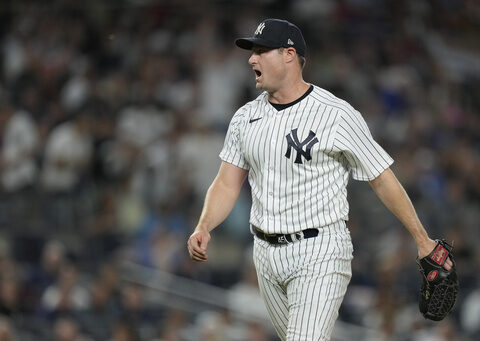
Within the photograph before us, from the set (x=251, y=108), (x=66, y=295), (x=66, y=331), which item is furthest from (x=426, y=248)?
(x=66, y=295)

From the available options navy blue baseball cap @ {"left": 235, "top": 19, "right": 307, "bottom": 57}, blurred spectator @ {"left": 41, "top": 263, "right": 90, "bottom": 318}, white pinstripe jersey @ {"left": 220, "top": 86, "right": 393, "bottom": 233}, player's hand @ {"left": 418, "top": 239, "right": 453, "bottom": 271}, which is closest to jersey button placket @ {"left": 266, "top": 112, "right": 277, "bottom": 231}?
white pinstripe jersey @ {"left": 220, "top": 86, "right": 393, "bottom": 233}

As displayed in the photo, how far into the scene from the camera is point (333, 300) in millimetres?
A: 4473

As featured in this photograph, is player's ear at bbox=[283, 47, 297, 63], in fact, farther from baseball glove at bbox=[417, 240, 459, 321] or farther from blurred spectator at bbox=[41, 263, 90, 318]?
blurred spectator at bbox=[41, 263, 90, 318]

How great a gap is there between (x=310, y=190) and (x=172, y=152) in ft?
18.1

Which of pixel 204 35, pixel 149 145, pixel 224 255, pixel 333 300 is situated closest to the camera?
pixel 333 300

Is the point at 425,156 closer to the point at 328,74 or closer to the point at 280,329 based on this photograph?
the point at 328,74

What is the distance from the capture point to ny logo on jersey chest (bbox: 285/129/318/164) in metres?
4.45

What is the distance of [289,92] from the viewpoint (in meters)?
4.59

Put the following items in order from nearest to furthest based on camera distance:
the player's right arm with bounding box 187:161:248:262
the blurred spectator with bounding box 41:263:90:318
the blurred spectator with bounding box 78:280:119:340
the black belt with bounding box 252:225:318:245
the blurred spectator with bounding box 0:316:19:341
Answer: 1. the black belt with bounding box 252:225:318:245
2. the player's right arm with bounding box 187:161:248:262
3. the blurred spectator with bounding box 0:316:19:341
4. the blurred spectator with bounding box 78:280:119:340
5. the blurred spectator with bounding box 41:263:90:318

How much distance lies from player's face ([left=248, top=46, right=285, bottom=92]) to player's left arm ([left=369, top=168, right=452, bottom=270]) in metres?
0.62

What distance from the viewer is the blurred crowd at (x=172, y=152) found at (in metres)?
8.70

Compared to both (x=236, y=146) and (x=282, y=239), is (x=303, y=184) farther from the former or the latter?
(x=236, y=146)

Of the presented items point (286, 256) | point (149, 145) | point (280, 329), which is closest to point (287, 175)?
point (286, 256)

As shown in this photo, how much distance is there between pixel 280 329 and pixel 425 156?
617 cm
